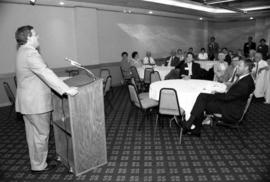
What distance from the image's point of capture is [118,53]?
32.7ft

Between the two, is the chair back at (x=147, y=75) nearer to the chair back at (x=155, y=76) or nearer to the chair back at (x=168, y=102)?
the chair back at (x=155, y=76)

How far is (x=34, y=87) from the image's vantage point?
2908mm

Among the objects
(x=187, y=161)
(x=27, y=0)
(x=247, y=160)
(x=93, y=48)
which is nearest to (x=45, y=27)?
(x=27, y=0)

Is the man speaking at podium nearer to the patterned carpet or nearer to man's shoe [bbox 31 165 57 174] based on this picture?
man's shoe [bbox 31 165 57 174]

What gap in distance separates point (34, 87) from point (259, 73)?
19.3 feet

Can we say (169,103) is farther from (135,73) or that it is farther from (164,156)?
(135,73)

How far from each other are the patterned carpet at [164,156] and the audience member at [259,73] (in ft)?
5.17

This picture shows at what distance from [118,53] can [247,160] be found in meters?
7.36

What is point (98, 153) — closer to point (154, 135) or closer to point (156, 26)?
point (154, 135)

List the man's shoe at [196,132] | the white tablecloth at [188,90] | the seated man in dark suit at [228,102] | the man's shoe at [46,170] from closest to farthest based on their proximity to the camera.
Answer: the man's shoe at [46,170], the seated man in dark suit at [228,102], the white tablecloth at [188,90], the man's shoe at [196,132]

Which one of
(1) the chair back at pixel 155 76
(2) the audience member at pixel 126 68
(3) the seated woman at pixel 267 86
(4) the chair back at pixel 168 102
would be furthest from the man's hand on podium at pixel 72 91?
(3) the seated woman at pixel 267 86

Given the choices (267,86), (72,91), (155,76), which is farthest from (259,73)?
(72,91)

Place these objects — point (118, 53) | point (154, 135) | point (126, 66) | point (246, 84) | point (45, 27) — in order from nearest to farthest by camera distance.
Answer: point (246, 84) → point (154, 135) → point (45, 27) → point (126, 66) → point (118, 53)

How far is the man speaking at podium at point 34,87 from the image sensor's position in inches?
110
